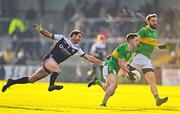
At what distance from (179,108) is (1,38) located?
812 inches

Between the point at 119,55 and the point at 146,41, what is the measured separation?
1276 millimetres

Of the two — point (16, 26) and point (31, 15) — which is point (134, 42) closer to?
point (16, 26)

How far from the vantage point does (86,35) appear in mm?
32375

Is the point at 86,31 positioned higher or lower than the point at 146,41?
higher

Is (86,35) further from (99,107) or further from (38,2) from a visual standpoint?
(99,107)

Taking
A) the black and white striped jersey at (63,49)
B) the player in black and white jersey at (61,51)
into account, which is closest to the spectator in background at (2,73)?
the player in black and white jersey at (61,51)

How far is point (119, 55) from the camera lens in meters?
15.0

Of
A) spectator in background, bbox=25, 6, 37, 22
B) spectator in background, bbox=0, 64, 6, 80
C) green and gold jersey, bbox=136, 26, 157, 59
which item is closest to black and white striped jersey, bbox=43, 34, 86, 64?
green and gold jersey, bbox=136, 26, 157, 59

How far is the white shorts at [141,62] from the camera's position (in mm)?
15961

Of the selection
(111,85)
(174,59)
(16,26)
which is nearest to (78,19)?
(16,26)

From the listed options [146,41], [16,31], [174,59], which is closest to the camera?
[146,41]

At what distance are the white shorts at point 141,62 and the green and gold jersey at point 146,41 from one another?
0.09 m

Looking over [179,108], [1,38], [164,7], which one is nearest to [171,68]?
A: [164,7]

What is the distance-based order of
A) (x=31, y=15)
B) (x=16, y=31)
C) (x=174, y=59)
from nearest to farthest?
(x=174, y=59) < (x=16, y=31) < (x=31, y=15)
